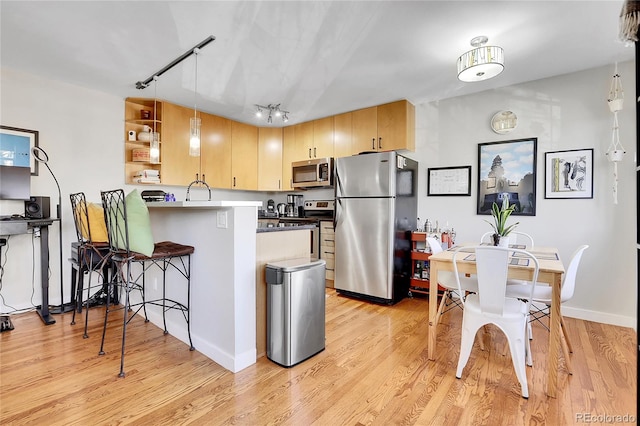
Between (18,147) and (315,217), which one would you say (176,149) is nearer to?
(18,147)

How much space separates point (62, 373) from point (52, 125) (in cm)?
253

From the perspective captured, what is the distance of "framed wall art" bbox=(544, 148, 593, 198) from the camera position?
2.91 meters

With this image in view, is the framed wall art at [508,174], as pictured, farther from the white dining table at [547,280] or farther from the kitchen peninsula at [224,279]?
the kitchen peninsula at [224,279]

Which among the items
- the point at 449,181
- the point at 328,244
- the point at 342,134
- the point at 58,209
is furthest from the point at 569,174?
the point at 58,209

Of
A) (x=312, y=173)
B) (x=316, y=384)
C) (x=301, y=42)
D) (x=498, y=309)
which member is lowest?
(x=316, y=384)

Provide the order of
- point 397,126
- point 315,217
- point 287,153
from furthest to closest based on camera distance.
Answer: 1. point 287,153
2. point 315,217
3. point 397,126

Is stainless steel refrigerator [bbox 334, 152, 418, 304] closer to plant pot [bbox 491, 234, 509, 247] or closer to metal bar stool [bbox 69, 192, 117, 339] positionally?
plant pot [bbox 491, 234, 509, 247]

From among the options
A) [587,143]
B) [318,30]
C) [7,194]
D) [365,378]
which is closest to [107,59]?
[7,194]

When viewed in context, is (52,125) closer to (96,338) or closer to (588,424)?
(96,338)

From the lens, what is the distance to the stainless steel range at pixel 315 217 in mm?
4230

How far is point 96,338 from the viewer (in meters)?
2.45

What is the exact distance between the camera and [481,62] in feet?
7.20

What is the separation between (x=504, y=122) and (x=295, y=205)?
3.10 metres

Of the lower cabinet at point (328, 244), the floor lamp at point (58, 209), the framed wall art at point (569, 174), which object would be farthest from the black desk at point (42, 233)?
the framed wall art at point (569, 174)
